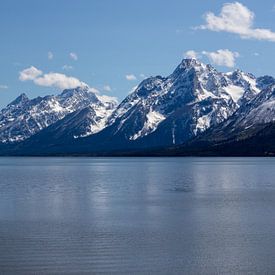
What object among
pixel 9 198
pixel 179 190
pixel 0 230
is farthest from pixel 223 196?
pixel 0 230

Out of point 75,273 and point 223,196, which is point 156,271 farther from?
point 223,196

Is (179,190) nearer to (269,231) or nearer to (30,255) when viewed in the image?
(269,231)

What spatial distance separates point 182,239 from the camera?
7369 centimetres

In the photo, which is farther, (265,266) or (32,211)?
(32,211)

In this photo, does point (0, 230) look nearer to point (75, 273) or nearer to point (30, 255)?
point (30, 255)

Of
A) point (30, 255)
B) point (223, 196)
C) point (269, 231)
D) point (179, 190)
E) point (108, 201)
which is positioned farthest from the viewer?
point (179, 190)

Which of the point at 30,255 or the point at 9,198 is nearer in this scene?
A: the point at 30,255

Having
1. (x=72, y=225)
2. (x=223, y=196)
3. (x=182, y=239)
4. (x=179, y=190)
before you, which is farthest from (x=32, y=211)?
(x=179, y=190)

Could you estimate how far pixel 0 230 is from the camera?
80.2 meters

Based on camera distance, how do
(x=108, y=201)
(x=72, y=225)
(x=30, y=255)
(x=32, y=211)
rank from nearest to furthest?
(x=30, y=255) → (x=72, y=225) → (x=32, y=211) → (x=108, y=201)

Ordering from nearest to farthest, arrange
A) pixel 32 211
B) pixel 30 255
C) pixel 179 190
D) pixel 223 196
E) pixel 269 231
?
pixel 30 255, pixel 269 231, pixel 32 211, pixel 223 196, pixel 179 190

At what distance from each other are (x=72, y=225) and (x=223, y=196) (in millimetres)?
54263

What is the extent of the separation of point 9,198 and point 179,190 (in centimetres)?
4405

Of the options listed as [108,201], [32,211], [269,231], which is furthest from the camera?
[108,201]
